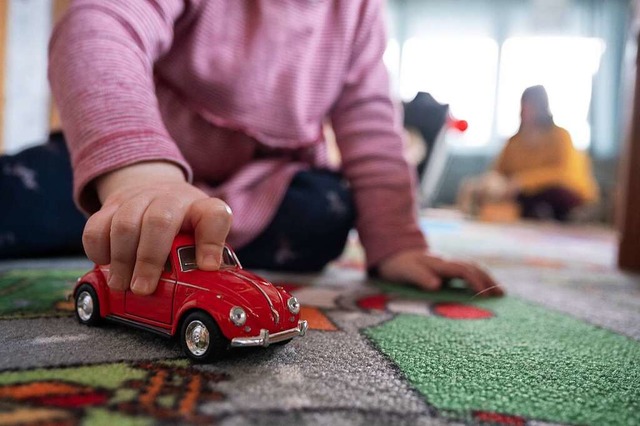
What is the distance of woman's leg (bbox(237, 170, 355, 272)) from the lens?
83 centimetres

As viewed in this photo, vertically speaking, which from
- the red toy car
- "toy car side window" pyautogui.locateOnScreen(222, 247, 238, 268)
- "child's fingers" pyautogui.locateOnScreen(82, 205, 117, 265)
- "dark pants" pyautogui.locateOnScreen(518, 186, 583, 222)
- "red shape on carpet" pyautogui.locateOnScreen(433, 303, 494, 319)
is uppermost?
"child's fingers" pyautogui.locateOnScreen(82, 205, 117, 265)

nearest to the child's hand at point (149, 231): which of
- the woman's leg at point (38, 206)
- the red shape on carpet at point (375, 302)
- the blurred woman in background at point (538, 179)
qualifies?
the red shape on carpet at point (375, 302)

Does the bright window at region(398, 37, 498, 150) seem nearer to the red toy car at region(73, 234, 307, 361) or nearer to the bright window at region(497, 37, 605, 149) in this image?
the bright window at region(497, 37, 605, 149)

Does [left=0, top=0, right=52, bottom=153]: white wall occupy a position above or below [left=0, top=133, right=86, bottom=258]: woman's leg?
above

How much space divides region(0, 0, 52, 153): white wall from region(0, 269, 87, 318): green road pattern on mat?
3.42ft

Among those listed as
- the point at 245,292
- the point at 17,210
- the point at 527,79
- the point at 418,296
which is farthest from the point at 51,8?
the point at 527,79

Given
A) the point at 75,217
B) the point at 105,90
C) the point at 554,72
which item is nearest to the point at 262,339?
the point at 105,90

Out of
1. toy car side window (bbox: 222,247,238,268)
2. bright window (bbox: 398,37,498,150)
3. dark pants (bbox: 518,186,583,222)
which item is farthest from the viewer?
bright window (bbox: 398,37,498,150)

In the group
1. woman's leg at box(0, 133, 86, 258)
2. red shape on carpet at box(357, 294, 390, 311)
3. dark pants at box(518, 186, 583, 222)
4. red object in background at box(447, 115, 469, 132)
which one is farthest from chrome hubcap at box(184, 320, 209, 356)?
dark pants at box(518, 186, 583, 222)

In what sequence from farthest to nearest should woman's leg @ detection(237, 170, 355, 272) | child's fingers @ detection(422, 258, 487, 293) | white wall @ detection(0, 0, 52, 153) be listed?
white wall @ detection(0, 0, 52, 153) → woman's leg @ detection(237, 170, 355, 272) → child's fingers @ detection(422, 258, 487, 293)

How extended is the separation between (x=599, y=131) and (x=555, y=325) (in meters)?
3.98

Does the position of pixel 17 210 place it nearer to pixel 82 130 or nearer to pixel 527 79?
pixel 82 130

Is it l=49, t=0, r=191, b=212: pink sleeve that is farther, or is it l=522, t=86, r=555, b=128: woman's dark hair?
l=522, t=86, r=555, b=128: woman's dark hair

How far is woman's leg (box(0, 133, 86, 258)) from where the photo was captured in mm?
864
